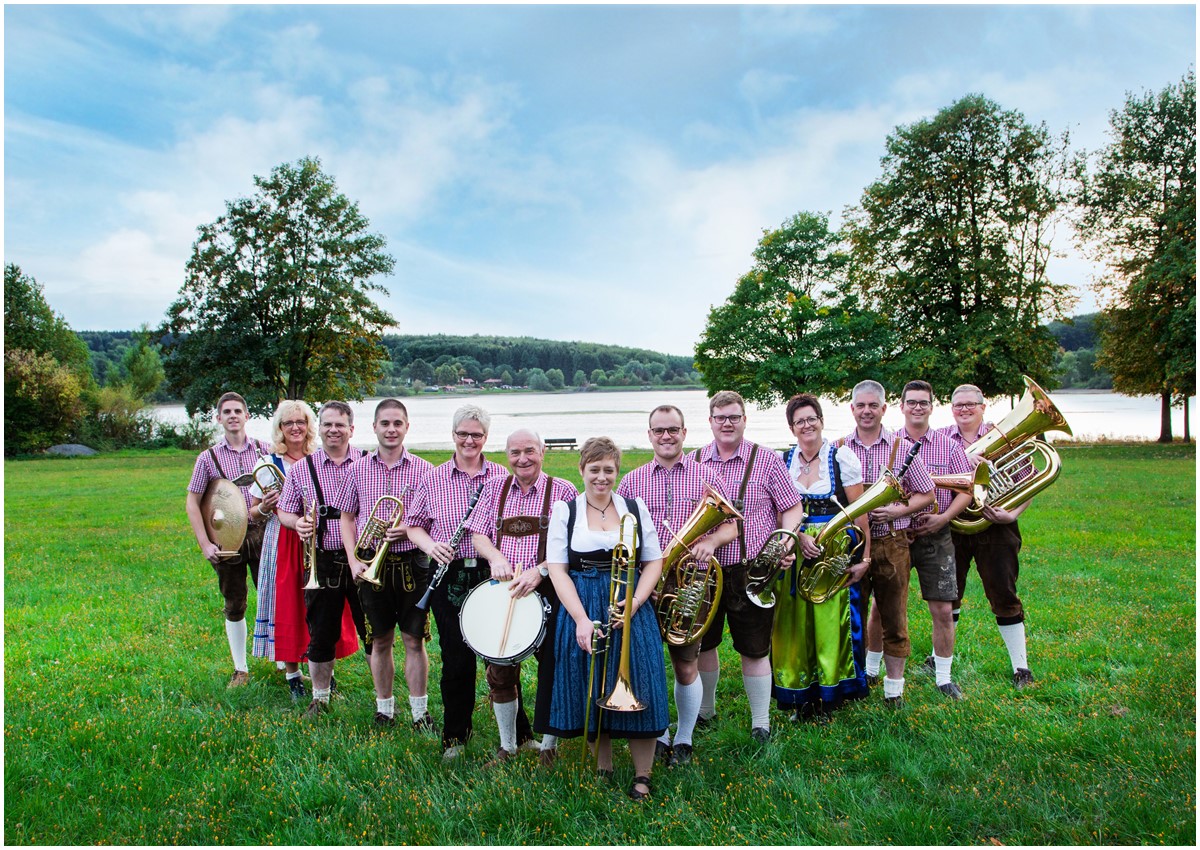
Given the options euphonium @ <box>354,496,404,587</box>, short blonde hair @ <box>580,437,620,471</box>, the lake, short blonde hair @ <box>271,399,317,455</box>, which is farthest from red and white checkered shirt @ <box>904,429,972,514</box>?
the lake

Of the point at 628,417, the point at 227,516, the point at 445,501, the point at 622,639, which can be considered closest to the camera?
the point at 622,639

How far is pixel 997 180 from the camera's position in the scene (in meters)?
27.4

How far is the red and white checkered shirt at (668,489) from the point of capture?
476 cm

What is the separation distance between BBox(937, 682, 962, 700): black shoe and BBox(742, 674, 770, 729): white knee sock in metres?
1.51

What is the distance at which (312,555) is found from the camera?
5.32m

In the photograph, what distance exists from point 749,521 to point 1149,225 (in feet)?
95.3

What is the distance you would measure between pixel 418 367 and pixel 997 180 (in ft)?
96.2

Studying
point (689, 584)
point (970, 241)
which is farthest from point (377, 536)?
point (970, 241)

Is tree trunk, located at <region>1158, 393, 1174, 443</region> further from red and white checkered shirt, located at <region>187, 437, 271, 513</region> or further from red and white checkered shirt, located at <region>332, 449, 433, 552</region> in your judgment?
red and white checkered shirt, located at <region>187, 437, 271, 513</region>

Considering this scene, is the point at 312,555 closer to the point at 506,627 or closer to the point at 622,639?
the point at 506,627

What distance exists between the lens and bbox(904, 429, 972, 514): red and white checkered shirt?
5820mm

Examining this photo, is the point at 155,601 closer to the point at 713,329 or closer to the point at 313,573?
the point at 313,573

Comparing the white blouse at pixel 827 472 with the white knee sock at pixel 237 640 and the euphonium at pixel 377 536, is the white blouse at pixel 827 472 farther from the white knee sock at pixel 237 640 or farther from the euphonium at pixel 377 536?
the white knee sock at pixel 237 640

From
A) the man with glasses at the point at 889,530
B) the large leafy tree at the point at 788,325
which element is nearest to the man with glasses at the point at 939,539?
the man with glasses at the point at 889,530
